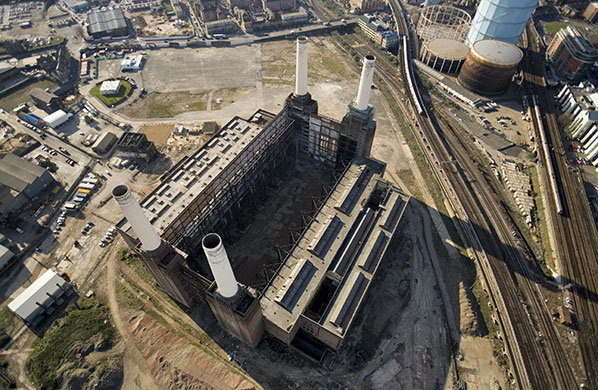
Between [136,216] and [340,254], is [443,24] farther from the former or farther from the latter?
[136,216]

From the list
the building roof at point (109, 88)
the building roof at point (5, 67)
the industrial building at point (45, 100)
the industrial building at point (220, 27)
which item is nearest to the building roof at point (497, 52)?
the industrial building at point (220, 27)

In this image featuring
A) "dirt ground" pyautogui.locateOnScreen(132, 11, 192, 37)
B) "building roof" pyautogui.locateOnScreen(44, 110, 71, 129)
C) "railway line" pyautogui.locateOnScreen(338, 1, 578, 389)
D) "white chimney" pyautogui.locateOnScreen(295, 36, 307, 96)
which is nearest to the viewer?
"railway line" pyautogui.locateOnScreen(338, 1, 578, 389)

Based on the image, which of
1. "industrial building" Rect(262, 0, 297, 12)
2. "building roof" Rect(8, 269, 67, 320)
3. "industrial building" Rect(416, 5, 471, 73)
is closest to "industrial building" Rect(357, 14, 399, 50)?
"industrial building" Rect(416, 5, 471, 73)

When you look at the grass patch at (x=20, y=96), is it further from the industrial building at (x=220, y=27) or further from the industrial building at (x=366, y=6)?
the industrial building at (x=366, y=6)

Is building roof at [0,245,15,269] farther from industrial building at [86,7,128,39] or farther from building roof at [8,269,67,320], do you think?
industrial building at [86,7,128,39]

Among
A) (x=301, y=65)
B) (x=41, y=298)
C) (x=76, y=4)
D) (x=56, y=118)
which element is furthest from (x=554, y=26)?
(x=76, y=4)

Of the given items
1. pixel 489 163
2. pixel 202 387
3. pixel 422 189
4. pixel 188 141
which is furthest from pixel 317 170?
pixel 202 387
